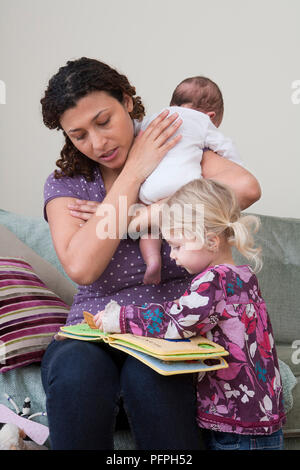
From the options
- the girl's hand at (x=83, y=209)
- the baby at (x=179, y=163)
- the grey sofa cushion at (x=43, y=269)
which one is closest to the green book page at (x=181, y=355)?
the baby at (x=179, y=163)

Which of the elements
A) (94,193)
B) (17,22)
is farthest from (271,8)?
(94,193)

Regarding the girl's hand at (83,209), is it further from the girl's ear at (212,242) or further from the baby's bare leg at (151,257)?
the girl's ear at (212,242)

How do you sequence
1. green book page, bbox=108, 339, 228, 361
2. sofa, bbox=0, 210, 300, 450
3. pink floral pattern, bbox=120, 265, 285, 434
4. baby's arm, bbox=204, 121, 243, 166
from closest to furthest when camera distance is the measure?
green book page, bbox=108, 339, 228, 361 → pink floral pattern, bbox=120, 265, 285, 434 → baby's arm, bbox=204, 121, 243, 166 → sofa, bbox=0, 210, 300, 450

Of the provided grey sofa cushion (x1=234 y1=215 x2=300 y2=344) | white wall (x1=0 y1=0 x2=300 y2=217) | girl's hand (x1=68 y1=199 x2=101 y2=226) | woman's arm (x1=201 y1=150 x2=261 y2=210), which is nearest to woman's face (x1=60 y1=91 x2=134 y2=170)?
girl's hand (x1=68 y1=199 x2=101 y2=226)

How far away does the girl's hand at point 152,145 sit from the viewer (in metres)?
1.37

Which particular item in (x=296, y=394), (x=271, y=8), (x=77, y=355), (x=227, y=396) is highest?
(x=271, y=8)

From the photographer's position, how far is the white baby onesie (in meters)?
1.34

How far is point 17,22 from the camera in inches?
107

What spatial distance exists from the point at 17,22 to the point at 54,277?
1.50 meters

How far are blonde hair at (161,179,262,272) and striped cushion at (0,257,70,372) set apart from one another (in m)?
0.57

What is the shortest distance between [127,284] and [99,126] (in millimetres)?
398

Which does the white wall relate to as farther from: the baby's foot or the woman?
the baby's foot
